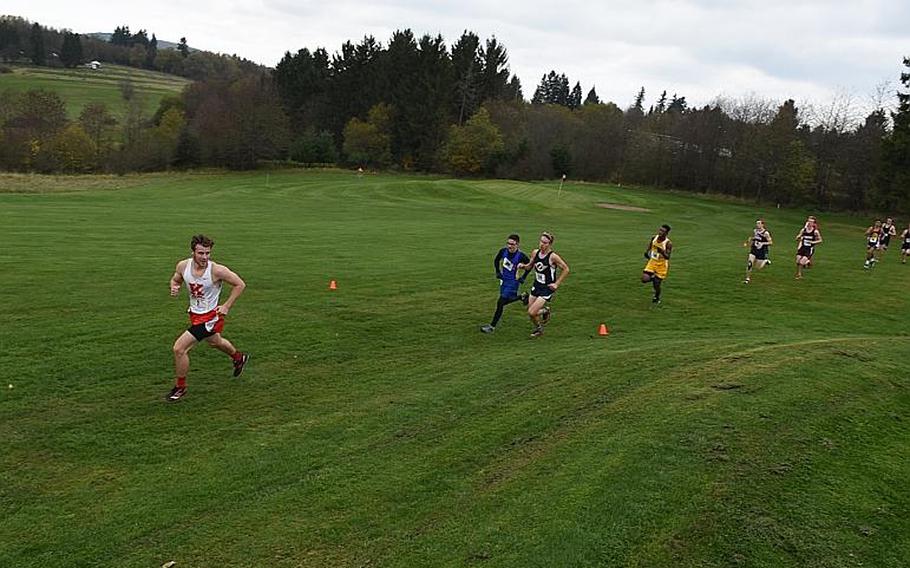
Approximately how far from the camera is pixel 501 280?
49.9ft

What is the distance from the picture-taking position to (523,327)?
1609 centimetres

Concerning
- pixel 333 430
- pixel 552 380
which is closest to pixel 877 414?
pixel 552 380

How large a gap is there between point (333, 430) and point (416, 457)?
146 cm

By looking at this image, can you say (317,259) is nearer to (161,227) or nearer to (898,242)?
Result: (161,227)

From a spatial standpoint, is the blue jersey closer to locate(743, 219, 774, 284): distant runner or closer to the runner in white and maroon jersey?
the runner in white and maroon jersey

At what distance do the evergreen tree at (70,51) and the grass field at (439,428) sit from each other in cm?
15288

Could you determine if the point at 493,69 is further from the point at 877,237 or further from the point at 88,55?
the point at 88,55

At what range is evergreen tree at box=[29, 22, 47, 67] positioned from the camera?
5605 inches

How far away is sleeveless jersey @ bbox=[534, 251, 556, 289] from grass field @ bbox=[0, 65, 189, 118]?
331 feet

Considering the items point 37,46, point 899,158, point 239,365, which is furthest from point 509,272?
point 37,46

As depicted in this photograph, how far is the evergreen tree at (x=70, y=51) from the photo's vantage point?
482 feet

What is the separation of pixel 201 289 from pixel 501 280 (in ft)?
22.8

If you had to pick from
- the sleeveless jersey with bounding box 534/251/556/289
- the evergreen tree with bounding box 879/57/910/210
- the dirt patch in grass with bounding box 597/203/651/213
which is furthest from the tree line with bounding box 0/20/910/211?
the sleeveless jersey with bounding box 534/251/556/289

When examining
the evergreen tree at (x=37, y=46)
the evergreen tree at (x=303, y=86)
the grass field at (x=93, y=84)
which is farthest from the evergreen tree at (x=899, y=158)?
the evergreen tree at (x=37, y=46)
